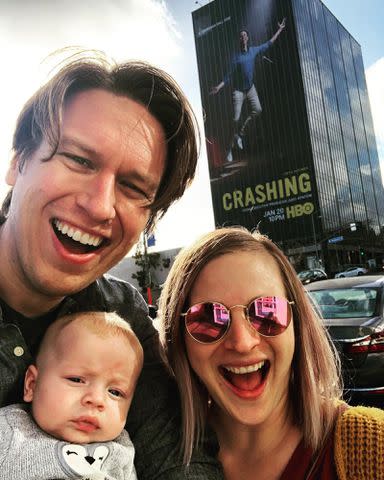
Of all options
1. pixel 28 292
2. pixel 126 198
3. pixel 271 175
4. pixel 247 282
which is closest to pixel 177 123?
pixel 126 198

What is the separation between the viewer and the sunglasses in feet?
7.03

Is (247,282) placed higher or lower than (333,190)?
lower

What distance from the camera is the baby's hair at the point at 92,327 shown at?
7.06 feet

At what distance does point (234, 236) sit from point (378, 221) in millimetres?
98695

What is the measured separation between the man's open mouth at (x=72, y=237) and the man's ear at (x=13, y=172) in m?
0.48

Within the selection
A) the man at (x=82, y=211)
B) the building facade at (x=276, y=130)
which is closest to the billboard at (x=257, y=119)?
the building facade at (x=276, y=130)

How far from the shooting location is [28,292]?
2178mm

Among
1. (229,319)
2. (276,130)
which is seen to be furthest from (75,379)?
(276,130)

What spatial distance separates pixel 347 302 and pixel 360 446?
5.19 meters

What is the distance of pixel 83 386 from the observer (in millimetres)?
2018

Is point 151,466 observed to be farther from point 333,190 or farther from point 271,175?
point 333,190

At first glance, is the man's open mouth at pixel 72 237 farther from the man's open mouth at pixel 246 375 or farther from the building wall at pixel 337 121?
the building wall at pixel 337 121

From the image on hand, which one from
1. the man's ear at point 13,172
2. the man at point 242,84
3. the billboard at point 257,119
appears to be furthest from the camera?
the man at point 242,84

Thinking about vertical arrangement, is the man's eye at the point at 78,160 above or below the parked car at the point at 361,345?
above
